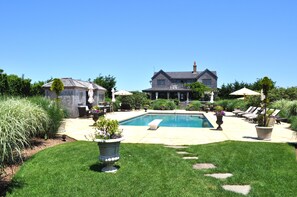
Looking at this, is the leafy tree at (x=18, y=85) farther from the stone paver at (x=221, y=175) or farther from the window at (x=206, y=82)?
the window at (x=206, y=82)

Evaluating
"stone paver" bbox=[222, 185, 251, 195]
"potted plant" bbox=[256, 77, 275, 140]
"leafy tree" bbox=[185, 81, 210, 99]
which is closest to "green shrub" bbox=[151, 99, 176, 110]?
"leafy tree" bbox=[185, 81, 210, 99]

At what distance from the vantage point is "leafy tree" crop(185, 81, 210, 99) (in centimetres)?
4450

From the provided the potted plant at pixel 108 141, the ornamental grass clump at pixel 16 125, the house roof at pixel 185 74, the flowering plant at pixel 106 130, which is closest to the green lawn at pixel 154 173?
the potted plant at pixel 108 141

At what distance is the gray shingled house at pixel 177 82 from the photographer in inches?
1905

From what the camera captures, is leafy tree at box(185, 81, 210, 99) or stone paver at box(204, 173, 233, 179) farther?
leafy tree at box(185, 81, 210, 99)


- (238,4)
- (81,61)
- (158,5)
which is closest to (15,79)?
(81,61)

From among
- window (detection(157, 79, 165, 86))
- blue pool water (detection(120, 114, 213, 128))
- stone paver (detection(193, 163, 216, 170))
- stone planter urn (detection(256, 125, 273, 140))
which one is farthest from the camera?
window (detection(157, 79, 165, 86))

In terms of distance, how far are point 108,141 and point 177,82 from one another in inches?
1791

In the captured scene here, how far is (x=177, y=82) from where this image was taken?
50.2 m

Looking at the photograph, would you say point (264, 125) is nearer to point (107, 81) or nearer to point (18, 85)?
point (18, 85)

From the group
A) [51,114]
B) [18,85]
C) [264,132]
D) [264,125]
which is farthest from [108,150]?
[18,85]

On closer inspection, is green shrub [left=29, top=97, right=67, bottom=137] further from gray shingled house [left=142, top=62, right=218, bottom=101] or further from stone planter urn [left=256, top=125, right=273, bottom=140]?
gray shingled house [left=142, top=62, right=218, bottom=101]

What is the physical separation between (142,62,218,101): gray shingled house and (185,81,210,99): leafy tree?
1176 mm

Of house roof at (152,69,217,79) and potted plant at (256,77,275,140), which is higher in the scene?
house roof at (152,69,217,79)
